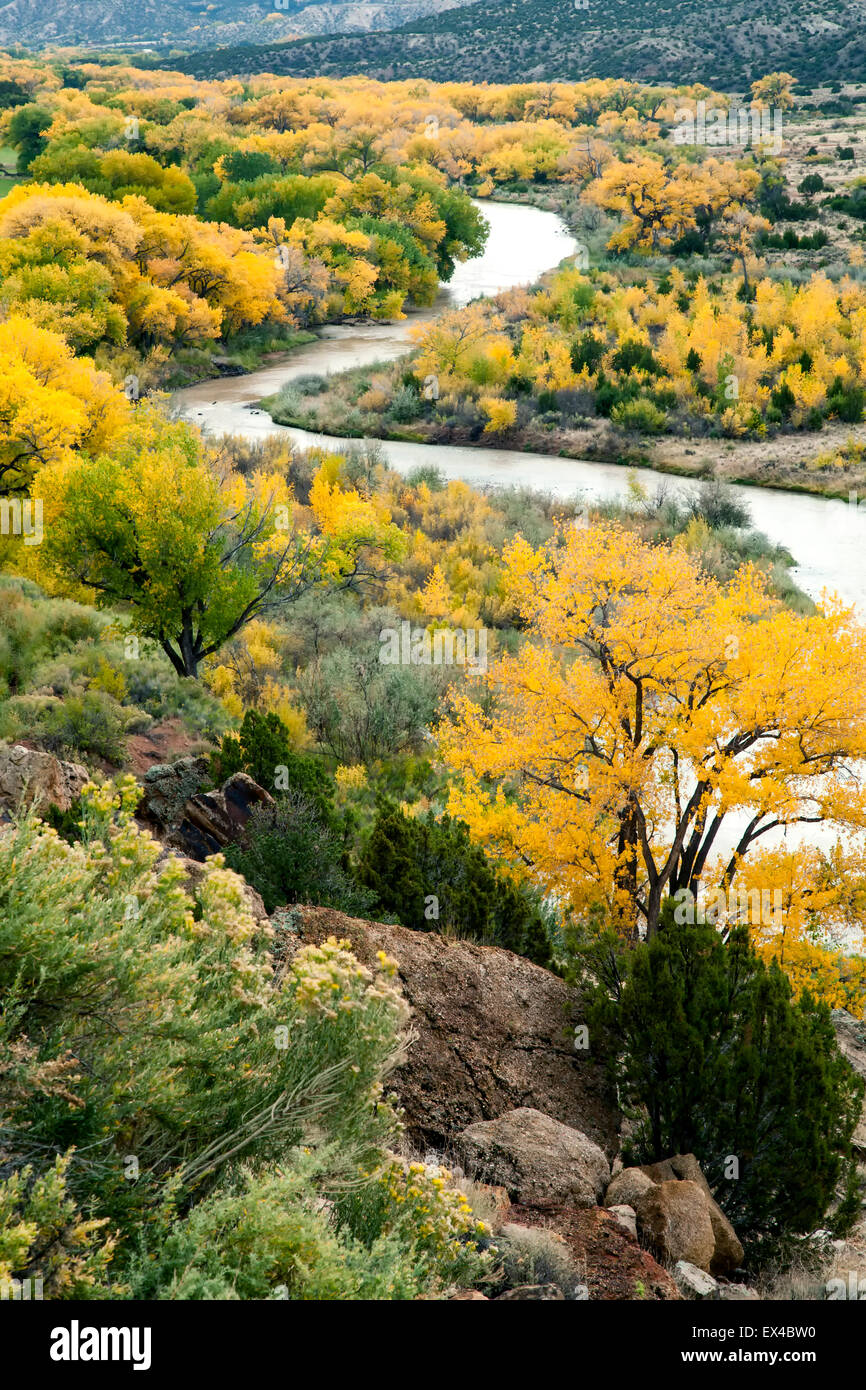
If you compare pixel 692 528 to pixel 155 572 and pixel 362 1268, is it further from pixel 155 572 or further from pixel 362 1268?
pixel 362 1268

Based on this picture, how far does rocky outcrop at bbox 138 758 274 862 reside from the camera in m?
11.5

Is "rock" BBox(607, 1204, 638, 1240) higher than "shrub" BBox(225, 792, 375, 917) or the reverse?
the reverse

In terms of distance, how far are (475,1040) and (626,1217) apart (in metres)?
1.93

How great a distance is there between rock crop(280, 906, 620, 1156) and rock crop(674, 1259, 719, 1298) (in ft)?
5.37

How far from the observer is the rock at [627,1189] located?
23.2 feet

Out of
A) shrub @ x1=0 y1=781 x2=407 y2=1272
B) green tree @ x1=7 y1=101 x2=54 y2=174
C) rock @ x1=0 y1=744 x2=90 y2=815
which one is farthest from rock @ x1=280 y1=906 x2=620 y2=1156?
green tree @ x1=7 y1=101 x2=54 y2=174

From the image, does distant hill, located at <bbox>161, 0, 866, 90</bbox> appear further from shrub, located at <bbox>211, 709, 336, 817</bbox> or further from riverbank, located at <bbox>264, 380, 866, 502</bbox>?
shrub, located at <bbox>211, 709, 336, 817</bbox>

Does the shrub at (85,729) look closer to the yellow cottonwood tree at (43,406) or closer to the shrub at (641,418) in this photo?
the yellow cottonwood tree at (43,406)

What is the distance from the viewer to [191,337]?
46.5 meters

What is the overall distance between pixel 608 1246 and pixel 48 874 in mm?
3809

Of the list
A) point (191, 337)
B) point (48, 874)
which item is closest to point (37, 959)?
point (48, 874)

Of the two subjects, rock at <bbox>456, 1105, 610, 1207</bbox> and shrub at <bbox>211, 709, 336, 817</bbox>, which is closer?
rock at <bbox>456, 1105, 610, 1207</bbox>

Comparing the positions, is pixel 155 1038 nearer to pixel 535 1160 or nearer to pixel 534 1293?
pixel 534 1293

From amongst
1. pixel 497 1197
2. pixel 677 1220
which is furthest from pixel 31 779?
pixel 677 1220
